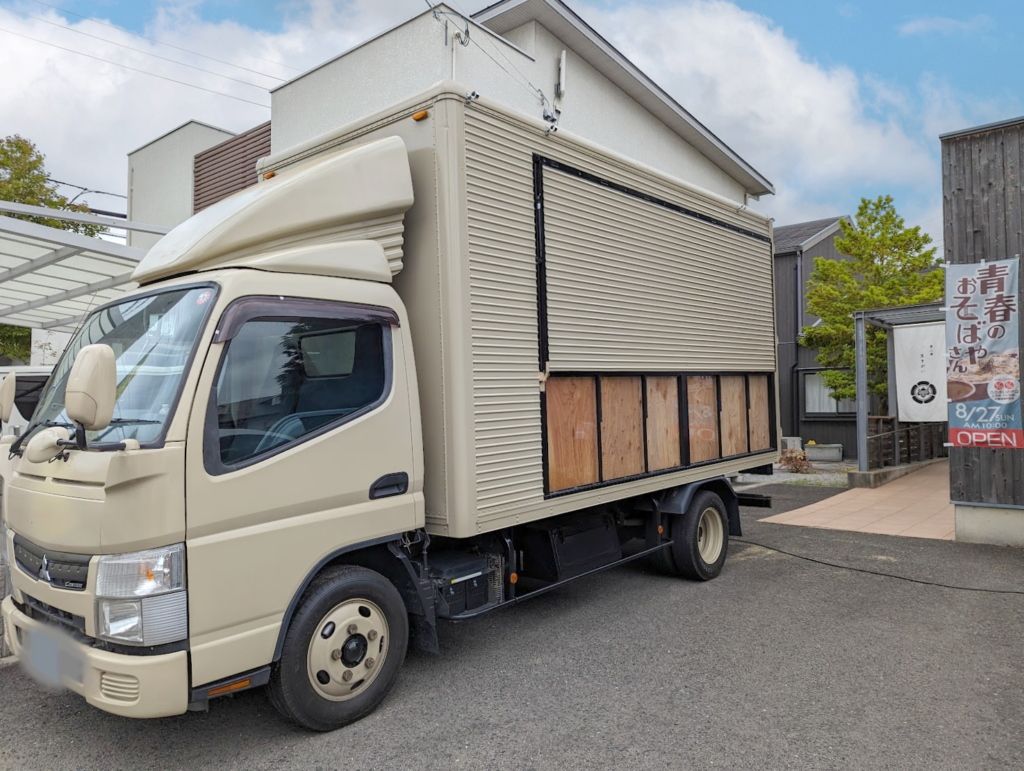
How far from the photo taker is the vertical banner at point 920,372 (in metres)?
11.4

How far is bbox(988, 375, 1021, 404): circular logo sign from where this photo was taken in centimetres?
731

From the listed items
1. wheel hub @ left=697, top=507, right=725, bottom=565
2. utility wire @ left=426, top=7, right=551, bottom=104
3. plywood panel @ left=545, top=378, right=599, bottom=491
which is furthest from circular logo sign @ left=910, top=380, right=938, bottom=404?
plywood panel @ left=545, top=378, right=599, bottom=491

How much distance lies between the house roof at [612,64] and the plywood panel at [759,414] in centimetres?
697

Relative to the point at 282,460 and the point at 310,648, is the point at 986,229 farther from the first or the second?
the point at 310,648

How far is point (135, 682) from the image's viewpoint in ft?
9.42

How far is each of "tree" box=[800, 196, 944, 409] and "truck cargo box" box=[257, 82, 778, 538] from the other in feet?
33.8

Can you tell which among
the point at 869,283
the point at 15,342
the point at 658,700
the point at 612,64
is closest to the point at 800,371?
the point at 869,283

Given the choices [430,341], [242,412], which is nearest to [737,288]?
[430,341]

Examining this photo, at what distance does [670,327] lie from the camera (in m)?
5.74

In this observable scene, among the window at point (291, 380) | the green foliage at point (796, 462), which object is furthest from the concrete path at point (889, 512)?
the window at point (291, 380)

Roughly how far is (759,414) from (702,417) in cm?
134

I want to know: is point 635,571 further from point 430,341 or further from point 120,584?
point 120,584

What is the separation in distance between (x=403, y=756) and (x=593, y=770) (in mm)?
899

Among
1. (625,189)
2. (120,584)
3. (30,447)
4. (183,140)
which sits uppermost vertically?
(183,140)
